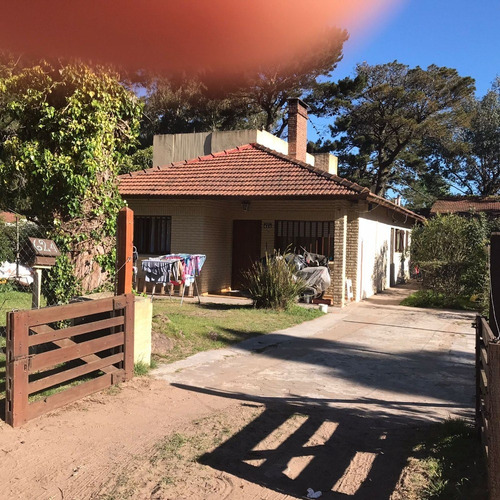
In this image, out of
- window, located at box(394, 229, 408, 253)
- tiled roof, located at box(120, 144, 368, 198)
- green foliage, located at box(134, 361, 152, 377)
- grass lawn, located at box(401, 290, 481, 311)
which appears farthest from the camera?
window, located at box(394, 229, 408, 253)

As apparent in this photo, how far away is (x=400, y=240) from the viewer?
23.8m

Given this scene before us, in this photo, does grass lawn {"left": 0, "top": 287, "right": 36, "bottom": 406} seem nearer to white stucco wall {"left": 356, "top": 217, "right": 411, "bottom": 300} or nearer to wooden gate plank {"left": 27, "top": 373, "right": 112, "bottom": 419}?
wooden gate plank {"left": 27, "top": 373, "right": 112, "bottom": 419}

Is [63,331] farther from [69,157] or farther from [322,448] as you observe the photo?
[69,157]

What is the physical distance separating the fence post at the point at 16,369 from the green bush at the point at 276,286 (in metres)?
8.07

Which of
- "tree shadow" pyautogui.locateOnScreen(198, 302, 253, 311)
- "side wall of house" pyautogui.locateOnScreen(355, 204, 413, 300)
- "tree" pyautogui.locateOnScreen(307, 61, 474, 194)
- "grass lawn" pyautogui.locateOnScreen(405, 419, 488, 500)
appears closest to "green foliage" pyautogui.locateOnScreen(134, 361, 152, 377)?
"grass lawn" pyautogui.locateOnScreen(405, 419, 488, 500)

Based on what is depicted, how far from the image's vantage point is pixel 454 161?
4247 cm

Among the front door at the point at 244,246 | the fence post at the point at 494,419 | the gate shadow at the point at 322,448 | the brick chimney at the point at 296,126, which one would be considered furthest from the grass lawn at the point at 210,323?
the brick chimney at the point at 296,126

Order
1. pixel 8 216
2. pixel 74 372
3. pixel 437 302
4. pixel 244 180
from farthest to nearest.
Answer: pixel 8 216 < pixel 244 180 < pixel 437 302 < pixel 74 372

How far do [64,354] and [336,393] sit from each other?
3088mm

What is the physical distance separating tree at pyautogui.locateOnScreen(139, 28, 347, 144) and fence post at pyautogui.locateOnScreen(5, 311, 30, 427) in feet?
79.1

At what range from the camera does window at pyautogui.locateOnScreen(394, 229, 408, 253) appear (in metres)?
22.5

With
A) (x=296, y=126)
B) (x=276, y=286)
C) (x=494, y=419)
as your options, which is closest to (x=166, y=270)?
(x=276, y=286)

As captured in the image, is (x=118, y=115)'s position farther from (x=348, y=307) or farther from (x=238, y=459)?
(x=348, y=307)

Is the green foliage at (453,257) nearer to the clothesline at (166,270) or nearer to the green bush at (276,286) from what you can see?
the green bush at (276,286)
